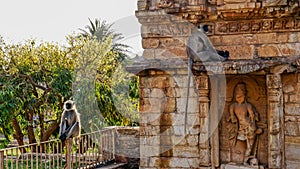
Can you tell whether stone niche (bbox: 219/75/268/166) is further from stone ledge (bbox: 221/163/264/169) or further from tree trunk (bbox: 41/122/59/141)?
tree trunk (bbox: 41/122/59/141)

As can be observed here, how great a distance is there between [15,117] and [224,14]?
8553 millimetres

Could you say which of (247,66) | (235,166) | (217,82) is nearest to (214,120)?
(217,82)

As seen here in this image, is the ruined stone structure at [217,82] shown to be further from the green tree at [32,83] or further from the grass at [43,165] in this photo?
the green tree at [32,83]

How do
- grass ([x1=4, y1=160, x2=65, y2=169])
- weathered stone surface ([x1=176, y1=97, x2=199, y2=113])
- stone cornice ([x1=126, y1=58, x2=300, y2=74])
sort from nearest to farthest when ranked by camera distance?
stone cornice ([x1=126, y1=58, x2=300, y2=74])
weathered stone surface ([x1=176, y1=97, x2=199, y2=113])
grass ([x1=4, y1=160, x2=65, y2=169])

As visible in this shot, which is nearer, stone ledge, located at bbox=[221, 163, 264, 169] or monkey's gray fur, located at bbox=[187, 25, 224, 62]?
stone ledge, located at bbox=[221, 163, 264, 169]

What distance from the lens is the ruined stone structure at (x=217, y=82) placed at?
239 inches

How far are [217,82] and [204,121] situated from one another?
1.96 feet

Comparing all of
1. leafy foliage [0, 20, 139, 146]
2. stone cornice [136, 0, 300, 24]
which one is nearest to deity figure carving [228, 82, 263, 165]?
stone cornice [136, 0, 300, 24]

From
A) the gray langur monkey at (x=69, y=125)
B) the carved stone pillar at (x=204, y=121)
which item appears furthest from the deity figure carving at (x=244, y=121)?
the gray langur monkey at (x=69, y=125)

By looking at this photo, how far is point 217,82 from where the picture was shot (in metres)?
6.32

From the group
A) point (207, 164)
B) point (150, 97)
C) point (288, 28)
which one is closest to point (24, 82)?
point (150, 97)

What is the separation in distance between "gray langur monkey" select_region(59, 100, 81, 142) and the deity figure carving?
3.15 meters

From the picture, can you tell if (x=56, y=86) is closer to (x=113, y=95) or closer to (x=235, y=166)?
(x=113, y=95)

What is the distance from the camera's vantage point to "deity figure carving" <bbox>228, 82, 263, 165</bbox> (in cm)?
625
